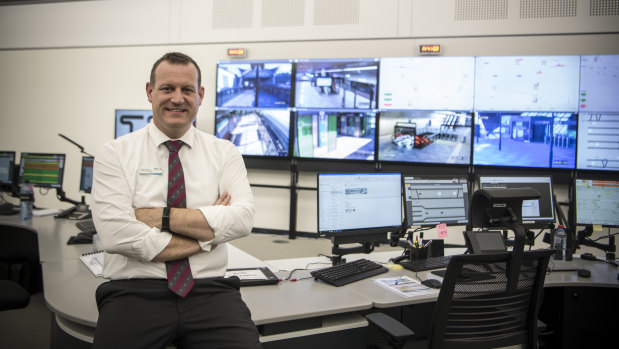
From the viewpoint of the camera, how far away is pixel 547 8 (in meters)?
4.50

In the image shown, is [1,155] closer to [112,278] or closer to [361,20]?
[112,278]

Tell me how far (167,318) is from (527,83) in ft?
14.0

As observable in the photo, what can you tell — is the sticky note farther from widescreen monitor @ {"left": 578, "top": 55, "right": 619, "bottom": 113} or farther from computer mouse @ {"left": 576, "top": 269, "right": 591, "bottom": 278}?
widescreen monitor @ {"left": 578, "top": 55, "right": 619, "bottom": 113}

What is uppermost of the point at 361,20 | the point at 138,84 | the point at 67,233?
the point at 361,20

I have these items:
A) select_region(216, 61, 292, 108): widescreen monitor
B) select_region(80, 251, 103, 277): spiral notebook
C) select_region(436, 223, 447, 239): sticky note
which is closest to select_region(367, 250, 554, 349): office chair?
select_region(436, 223, 447, 239): sticky note

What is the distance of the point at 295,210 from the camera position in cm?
518

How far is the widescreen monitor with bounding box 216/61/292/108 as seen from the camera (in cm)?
500

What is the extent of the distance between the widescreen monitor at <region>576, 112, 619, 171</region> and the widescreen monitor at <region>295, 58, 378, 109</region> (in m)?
2.14

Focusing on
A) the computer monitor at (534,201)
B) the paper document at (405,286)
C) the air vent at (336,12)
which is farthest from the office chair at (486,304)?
the air vent at (336,12)

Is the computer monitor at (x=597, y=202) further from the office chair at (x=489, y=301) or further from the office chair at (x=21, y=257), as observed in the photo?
the office chair at (x=21, y=257)

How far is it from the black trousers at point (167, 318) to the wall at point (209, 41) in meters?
3.80

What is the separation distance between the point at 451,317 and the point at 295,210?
3.74 metres

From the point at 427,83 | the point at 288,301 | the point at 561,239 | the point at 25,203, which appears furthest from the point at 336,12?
the point at 288,301

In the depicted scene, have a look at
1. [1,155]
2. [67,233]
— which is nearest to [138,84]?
[1,155]
